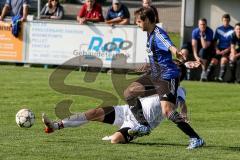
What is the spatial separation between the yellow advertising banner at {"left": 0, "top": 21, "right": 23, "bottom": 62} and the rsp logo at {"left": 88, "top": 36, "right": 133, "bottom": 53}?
226 cm

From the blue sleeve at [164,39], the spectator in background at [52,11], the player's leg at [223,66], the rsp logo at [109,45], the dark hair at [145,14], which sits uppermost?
the dark hair at [145,14]

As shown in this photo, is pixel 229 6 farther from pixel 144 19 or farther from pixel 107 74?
pixel 144 19

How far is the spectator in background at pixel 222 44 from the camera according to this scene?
2158 cm

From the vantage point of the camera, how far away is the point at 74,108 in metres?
14.6

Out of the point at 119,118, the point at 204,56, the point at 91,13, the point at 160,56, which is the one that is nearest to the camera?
the point at 160,56

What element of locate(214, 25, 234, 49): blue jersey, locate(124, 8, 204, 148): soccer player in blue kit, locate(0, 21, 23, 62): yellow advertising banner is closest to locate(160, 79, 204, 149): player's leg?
locate(124, 8, 204, 148): soccer player in blue kit

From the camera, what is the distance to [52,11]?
77.2 ft

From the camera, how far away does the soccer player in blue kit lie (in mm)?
10133

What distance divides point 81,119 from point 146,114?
95 cm

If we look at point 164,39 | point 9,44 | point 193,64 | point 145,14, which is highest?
point 145,14

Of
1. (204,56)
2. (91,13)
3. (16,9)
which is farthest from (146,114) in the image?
(16,9)

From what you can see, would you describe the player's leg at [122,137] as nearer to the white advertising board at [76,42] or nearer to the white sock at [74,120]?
the white sock at [74,120]

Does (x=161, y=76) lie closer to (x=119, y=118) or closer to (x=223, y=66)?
(x=119, y=118)

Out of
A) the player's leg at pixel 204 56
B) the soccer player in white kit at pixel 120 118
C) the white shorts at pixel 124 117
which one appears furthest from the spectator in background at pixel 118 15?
the white shorts at pixel 124 117
